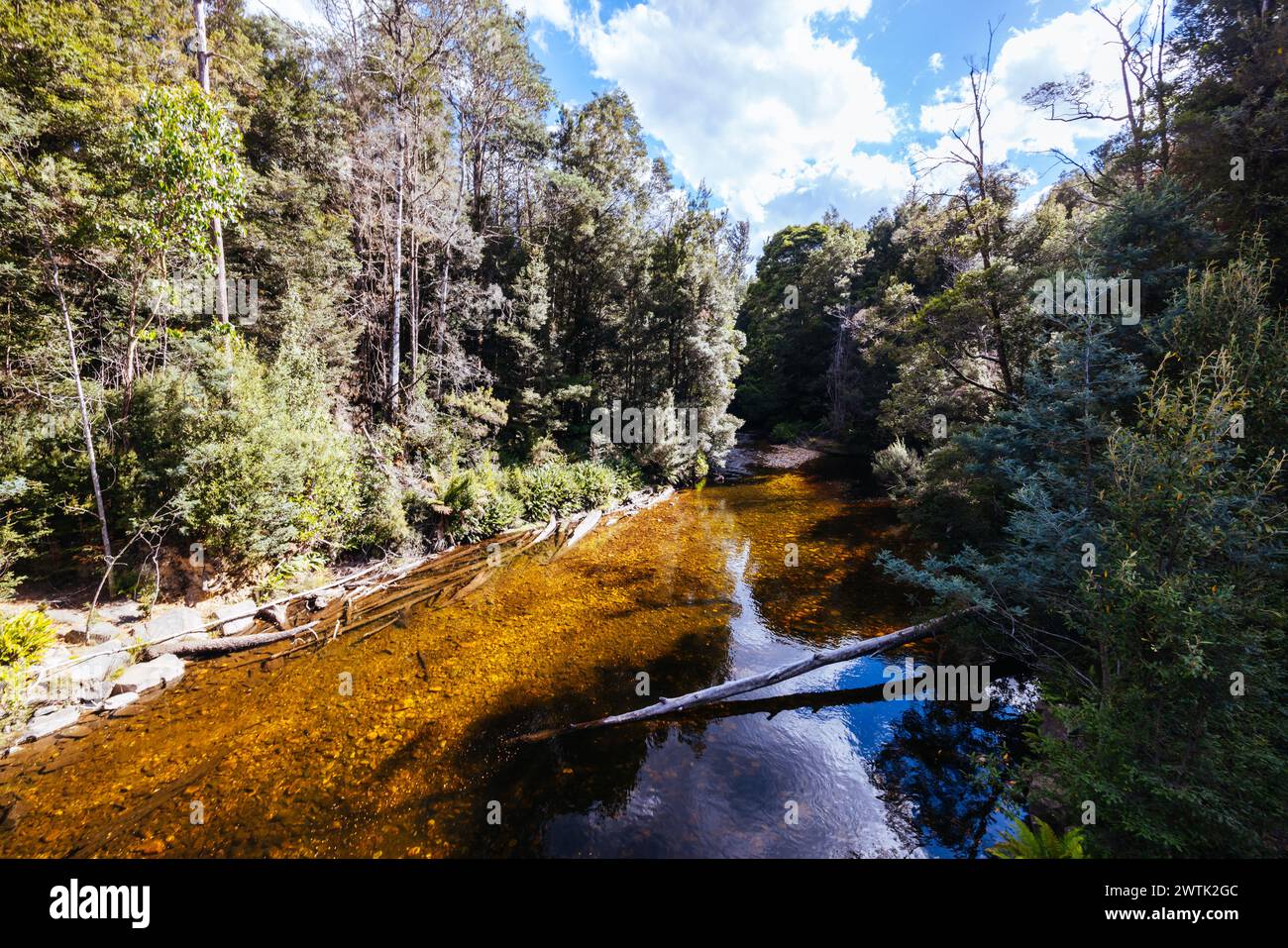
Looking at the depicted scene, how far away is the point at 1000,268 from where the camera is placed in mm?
9664

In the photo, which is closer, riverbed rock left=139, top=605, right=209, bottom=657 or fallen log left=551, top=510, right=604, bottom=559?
riverbed rock left=139, top=605, right=209, bottom=657

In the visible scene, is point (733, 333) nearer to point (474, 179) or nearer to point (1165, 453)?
point (474, 179)

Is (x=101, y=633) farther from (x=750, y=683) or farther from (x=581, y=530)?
(x=750, y=683)

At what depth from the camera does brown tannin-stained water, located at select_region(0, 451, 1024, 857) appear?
4547 mm

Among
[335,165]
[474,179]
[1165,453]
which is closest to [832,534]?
[1165,453]

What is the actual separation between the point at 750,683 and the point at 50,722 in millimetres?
9135

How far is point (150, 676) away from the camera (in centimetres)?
639

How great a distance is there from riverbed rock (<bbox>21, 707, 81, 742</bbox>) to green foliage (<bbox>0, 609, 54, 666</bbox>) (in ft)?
2.66

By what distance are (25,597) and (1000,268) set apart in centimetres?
1955

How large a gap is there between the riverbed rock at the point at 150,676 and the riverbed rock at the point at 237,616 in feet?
3.00

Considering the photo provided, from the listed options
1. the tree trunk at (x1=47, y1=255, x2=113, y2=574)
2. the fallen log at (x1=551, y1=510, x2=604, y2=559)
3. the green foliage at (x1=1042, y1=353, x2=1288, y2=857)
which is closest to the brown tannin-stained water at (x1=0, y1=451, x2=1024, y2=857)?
the green foliage at (x1=1042, y1=353, x2=1288, y2=857)

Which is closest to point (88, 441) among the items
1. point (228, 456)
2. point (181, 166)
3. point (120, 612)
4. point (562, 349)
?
point (228, 456)

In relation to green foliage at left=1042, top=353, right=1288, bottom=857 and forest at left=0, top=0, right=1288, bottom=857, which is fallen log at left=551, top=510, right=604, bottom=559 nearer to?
forest at left=0, top=0, right=1288, bottom=857
